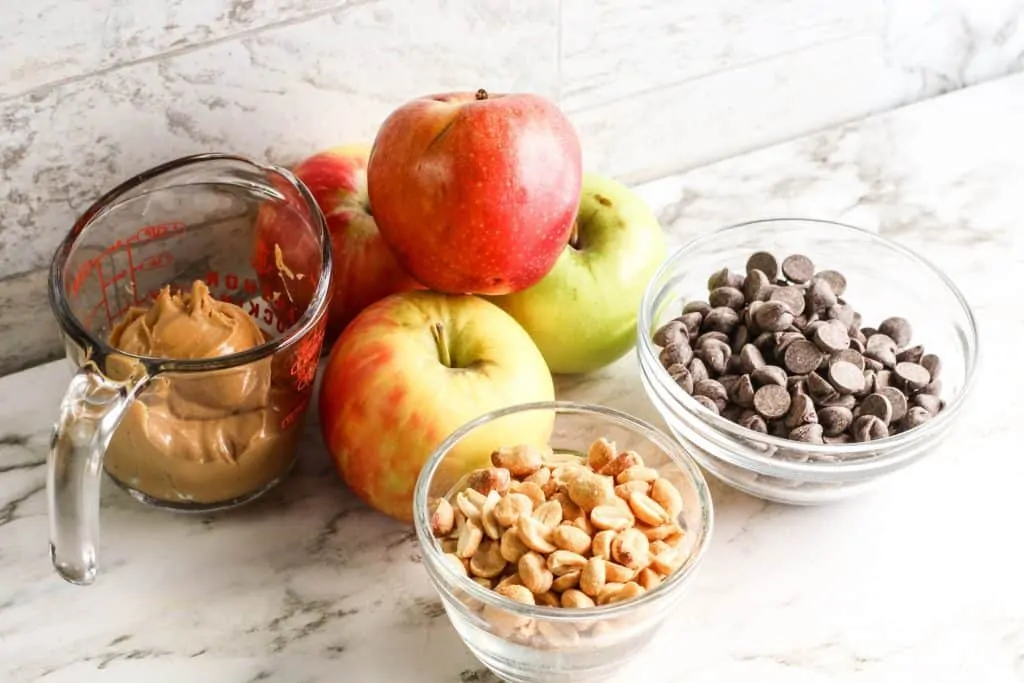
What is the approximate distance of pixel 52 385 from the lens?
946 millimetres

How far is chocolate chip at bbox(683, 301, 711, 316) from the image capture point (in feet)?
3.05

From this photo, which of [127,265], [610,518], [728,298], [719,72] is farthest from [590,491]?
[719,72]

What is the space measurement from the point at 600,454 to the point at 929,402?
236mm

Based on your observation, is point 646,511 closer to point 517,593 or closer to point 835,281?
point 517,593

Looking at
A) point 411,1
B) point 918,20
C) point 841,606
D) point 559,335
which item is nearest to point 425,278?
point 559,335

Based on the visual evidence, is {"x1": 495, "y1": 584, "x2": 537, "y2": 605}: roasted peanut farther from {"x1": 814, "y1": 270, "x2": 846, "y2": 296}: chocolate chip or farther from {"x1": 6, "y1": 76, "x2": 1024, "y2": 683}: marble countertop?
{"x1": 814, "y1": 270, "x2": 846, "y2": 296}: chocolate chip

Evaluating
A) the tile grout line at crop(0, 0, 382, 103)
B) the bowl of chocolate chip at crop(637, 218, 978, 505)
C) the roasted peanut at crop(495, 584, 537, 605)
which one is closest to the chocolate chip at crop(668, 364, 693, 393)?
the bowl of chocolate chip at crop(637, 218, 978, 505)

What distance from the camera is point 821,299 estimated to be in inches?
35.9

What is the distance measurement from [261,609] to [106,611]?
3.8 inches

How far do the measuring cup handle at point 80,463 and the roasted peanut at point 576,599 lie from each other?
0.88 ft

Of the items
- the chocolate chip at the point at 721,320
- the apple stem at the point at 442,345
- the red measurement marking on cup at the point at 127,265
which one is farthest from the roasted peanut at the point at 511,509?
the red measurement marking on cup at the point at 127,265

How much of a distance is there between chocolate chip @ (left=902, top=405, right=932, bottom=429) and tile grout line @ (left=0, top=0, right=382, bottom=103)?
48 centimetres

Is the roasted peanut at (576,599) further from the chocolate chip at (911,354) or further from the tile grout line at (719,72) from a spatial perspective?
the tile grout line at (719,72)

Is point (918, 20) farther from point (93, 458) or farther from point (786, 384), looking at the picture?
point (93, 458)
